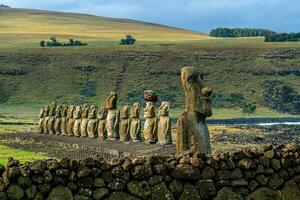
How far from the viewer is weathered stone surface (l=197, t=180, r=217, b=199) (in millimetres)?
14492

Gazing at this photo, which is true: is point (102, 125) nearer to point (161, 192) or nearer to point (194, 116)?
point (194, 116)

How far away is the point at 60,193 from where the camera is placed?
13641 millimetres

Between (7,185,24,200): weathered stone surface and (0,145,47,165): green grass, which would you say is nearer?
(7,185,24,200): weathered stone surface

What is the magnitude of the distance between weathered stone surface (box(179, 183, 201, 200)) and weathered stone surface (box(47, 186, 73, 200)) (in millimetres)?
1957

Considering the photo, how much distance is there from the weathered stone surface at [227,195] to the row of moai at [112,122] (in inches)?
587

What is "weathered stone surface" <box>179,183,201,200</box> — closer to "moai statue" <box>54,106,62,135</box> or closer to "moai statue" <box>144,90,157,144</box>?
"moai statue" <box>144,90,157,144</box>

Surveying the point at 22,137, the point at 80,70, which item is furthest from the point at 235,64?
the point at 22,137

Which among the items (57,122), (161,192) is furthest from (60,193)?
(57,122)

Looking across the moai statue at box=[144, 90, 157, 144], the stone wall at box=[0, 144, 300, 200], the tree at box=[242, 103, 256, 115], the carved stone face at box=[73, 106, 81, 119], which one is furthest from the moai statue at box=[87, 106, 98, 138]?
the tree at box=[242, 103, 256, 115]

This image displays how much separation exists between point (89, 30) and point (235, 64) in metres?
81.6

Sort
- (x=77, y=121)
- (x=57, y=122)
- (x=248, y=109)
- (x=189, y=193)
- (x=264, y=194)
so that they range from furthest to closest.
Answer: (x=248, y=109) → (x=57, y=122) → (x=77, y=121) → (x=264, y=194) → (x=189, y=193)

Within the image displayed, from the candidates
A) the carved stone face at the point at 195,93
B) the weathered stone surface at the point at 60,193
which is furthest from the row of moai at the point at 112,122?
the weathered stone surface at the point at 60,193

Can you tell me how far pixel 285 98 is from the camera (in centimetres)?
9581

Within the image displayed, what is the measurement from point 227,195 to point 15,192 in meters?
3.73
